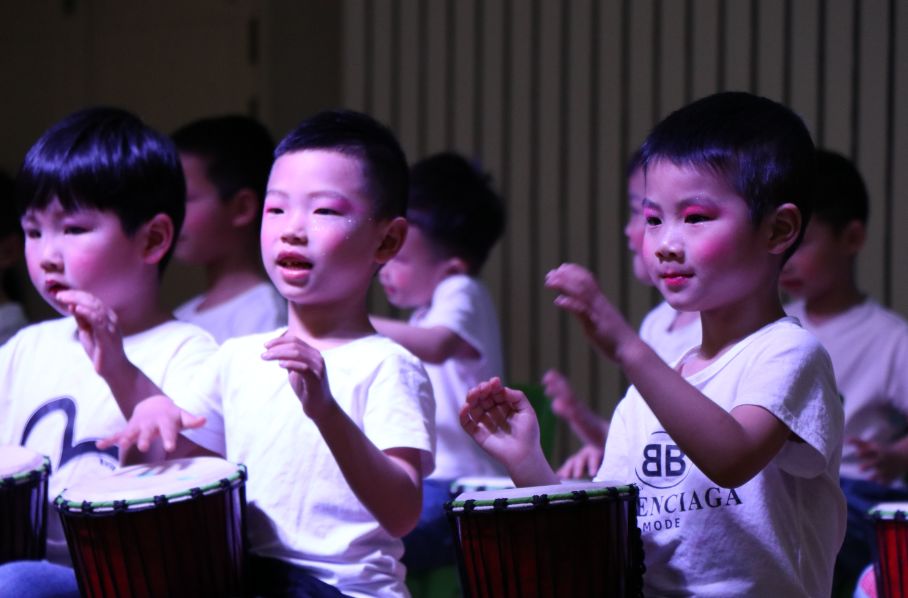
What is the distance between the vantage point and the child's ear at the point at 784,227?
191cm

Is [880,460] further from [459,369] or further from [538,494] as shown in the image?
[538,494]

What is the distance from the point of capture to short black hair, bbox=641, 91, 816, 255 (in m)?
1.90

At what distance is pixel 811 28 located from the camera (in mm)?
4961

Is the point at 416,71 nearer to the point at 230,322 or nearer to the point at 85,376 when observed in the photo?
the point at 230,322

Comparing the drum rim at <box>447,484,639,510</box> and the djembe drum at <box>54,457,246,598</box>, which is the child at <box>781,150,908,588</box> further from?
the djembe drum at <box>54,457,246,598</box>

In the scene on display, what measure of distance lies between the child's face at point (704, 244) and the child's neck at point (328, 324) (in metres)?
0.60

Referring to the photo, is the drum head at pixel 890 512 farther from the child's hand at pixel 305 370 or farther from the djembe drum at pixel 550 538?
the child's hand at pixel 305 370

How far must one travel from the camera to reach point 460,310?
351 cm

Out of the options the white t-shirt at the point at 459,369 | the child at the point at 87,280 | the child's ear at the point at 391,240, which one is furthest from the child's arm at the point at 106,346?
the white t-shirt at the point at 459,369

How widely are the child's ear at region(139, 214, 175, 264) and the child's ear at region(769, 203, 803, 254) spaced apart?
126cm

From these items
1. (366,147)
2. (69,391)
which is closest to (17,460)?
(69,391)

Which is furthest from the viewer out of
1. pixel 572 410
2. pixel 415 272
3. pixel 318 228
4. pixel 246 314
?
pixel 415 272

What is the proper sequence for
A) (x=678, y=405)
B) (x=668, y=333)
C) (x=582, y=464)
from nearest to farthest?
(x=678, y=405) < (x=582, y=464) < (x=668, y=333)

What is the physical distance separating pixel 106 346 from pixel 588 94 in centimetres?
334
